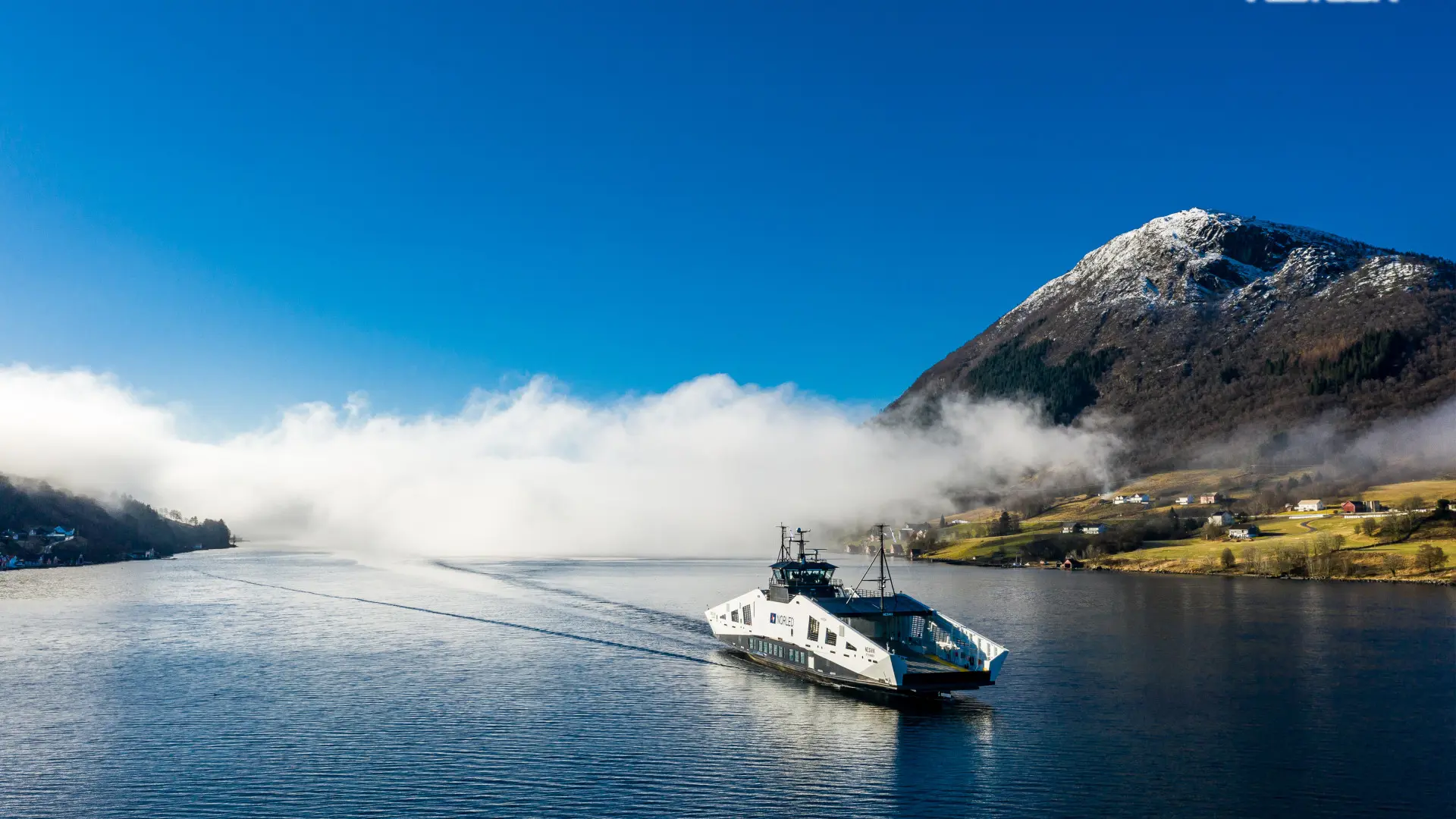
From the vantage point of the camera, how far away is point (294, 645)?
115 meters

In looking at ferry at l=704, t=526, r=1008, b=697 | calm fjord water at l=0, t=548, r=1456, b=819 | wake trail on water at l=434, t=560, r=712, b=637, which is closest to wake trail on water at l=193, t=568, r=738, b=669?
calm fjord water at l=0, t=548, r=1456, b=819

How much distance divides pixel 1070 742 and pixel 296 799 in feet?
172

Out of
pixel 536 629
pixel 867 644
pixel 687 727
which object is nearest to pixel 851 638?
pixel 867 644

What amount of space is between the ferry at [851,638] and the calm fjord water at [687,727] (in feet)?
9.35

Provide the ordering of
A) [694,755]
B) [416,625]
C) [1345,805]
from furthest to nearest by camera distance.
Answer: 1. [416,625]
2. [694,755]
3. [1345,805]

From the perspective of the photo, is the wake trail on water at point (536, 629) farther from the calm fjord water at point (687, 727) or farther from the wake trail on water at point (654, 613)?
the wake trail on water at point (654, 613)

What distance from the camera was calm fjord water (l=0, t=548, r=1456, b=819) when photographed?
179 feet

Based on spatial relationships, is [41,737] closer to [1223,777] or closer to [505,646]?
[505,646]

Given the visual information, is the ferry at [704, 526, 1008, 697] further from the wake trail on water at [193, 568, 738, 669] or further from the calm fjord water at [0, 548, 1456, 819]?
the wake trail on water at [193, 568, 738, 669]

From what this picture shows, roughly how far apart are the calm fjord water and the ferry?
9.35 feet

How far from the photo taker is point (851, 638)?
8531 centimetres

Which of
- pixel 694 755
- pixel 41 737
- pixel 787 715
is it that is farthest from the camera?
pixel 787 715

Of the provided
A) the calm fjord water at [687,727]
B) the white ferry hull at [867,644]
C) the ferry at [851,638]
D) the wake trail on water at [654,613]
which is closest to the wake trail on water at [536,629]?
the calm fjord water at [687,727]

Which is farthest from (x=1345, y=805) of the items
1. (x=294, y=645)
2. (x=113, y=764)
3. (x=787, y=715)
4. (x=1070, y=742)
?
(x=294, y=645)
